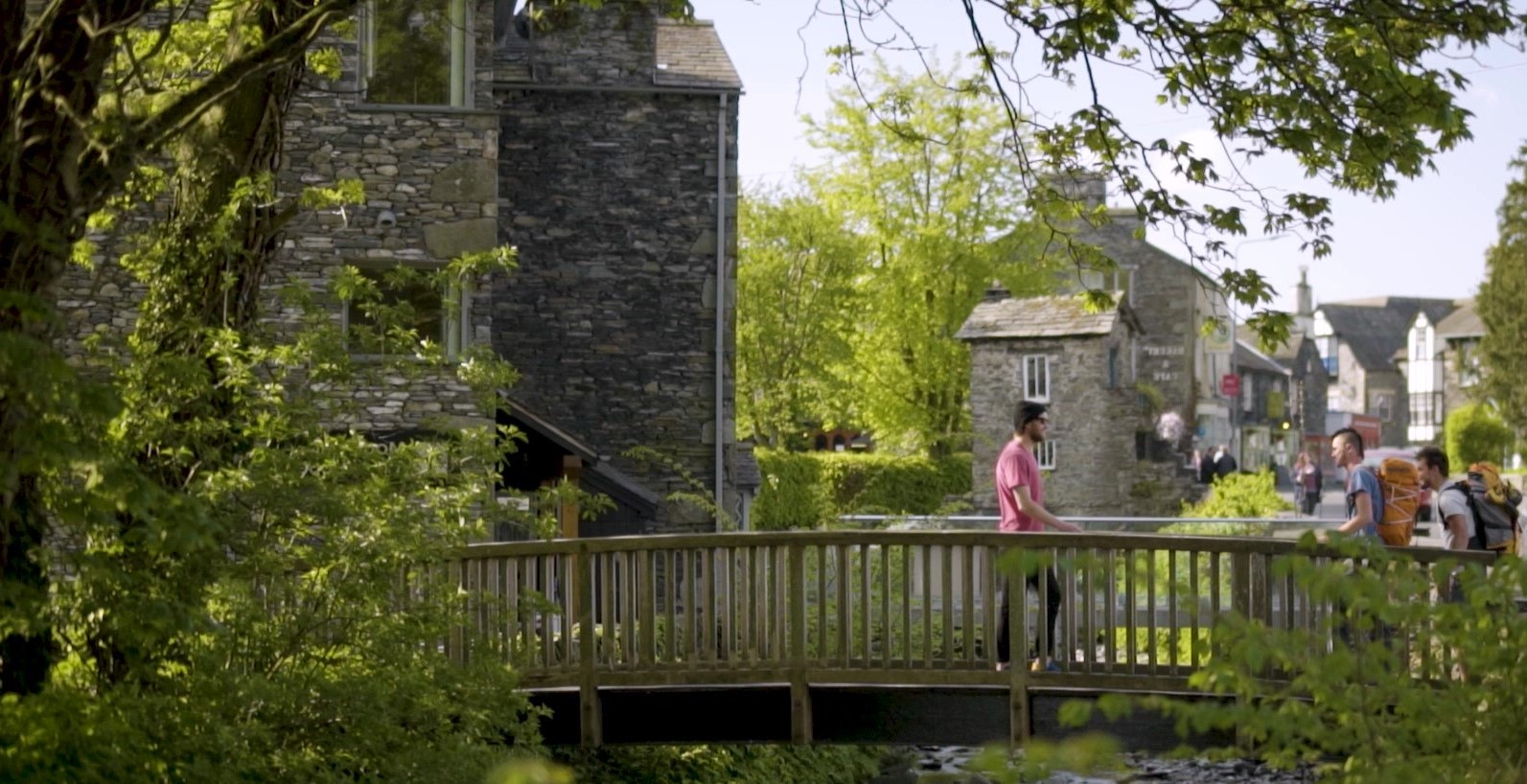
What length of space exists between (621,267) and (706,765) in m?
11.4

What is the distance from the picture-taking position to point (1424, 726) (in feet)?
19.1

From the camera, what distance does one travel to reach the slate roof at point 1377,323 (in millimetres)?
121625

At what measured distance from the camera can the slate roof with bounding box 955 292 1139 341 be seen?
50.1 m

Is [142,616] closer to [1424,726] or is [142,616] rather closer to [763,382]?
[1424,726]

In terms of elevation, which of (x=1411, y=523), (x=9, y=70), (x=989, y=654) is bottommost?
(x=989, y=654)

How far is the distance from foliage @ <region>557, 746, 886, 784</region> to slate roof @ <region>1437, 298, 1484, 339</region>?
311ft

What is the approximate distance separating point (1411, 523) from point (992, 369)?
124 ft

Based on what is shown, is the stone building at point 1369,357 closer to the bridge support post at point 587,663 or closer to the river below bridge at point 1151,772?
the river below bridge at point 1151,772

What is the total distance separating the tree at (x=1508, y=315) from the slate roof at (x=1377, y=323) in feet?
161

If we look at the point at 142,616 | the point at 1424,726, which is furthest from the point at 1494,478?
the point at 142,616

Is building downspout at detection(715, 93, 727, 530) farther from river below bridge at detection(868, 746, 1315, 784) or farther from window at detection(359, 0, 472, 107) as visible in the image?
river below bridge at detection(868, 746, 1315, 784)

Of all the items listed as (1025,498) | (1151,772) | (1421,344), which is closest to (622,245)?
(1151,772)

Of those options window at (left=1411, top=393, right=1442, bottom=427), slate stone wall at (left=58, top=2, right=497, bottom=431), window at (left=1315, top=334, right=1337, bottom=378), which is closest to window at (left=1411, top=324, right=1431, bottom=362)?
window at (left=1411, top=393, right=1442, bottom=427)

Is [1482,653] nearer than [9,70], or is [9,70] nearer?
[1482,653]
